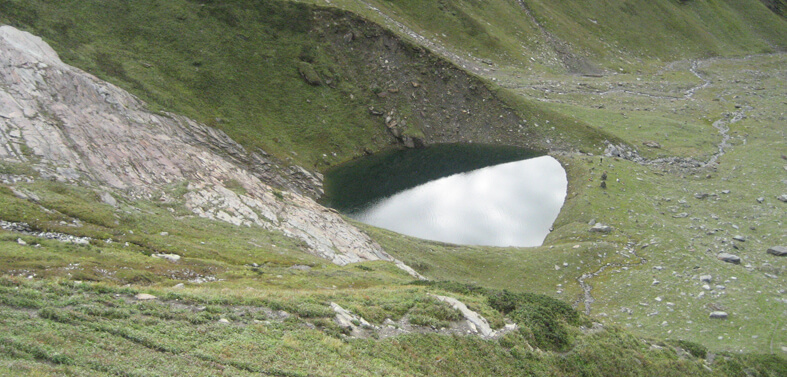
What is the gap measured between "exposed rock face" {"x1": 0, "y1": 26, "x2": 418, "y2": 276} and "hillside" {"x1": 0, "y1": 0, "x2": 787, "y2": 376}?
0.87 ft

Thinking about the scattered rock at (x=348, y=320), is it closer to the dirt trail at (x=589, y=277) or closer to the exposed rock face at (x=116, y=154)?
the exposed rock face at (x=116, y=154)

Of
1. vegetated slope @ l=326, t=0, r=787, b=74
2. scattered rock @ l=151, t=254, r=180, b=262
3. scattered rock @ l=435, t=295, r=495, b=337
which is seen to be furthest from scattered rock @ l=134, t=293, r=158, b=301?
vegetated slope @ l=326, t=0, r=787, b=74

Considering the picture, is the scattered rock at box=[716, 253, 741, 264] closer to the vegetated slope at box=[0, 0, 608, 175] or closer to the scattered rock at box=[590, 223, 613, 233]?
the scattered rock at box=[590, 223, 613, 233]

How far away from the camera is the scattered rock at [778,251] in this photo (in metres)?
43.5

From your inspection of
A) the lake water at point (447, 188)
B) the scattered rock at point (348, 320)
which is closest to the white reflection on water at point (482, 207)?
the lake water at point (447, 188)

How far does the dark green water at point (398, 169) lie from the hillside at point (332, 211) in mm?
2686

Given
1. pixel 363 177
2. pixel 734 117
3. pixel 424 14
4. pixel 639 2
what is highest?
pixel 639 2

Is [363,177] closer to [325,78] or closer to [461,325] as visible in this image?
[325,78]

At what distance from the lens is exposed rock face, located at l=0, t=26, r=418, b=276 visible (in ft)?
130

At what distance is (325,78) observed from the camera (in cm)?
8675

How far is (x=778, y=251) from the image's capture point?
4375cm

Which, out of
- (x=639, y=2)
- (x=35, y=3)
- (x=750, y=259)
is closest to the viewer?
(x=750, y=259)

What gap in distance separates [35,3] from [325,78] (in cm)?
4388

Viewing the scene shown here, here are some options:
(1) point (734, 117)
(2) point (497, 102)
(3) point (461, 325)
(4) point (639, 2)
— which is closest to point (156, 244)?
(3) point (461, 325)
